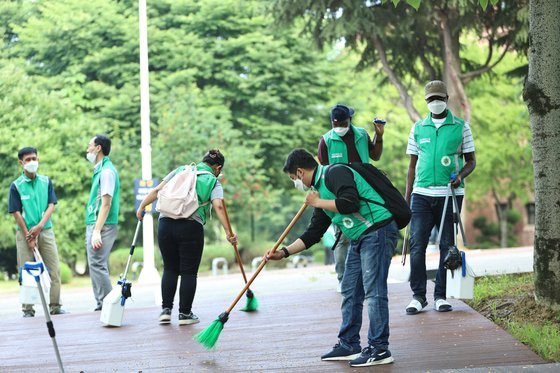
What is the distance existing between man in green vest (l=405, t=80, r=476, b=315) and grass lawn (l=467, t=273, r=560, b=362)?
0.48 m

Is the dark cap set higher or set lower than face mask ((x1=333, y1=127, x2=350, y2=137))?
higher

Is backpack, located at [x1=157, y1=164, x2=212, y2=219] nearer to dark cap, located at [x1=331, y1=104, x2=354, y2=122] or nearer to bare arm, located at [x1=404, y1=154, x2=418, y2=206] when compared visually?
dark cap, located at [x1=331, y1=104, x2=354, y2=122]

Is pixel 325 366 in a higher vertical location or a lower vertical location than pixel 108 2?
lower

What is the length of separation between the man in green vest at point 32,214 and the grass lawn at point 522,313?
4.94 m

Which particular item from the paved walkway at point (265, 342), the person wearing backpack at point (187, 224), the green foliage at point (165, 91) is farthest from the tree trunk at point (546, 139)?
the green foliage at point (165, 91)

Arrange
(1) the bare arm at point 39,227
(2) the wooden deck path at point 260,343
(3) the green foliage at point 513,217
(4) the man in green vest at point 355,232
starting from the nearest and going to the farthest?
1. (4) the man in green vest at point 355,232
2. (2) the wooden deck path at point 260,343
3. (1) the bare arm at point 39,227
4. (3) the green foliage at point 513,217

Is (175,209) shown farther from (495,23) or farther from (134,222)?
(134,222)

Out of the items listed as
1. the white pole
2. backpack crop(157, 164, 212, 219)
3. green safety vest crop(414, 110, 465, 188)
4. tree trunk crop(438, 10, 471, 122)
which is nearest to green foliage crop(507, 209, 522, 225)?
tree trunk crop(438, 10, 471, 122)

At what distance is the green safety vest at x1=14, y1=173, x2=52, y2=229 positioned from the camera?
12148 millimetres

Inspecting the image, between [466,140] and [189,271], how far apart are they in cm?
279

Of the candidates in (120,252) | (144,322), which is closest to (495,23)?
(120,252)

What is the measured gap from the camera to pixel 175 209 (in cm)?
954

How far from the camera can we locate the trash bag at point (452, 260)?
9.11 meters

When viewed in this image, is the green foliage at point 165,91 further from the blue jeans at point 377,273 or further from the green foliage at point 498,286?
the blue jeans at point 377,273
